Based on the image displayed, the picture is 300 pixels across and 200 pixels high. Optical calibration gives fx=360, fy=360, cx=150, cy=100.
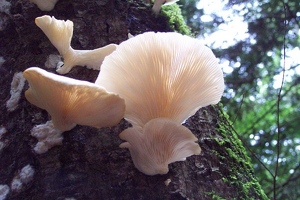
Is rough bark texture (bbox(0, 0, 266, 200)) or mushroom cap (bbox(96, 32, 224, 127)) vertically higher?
mushroom cap (bbox(96, 32, 224, 127))

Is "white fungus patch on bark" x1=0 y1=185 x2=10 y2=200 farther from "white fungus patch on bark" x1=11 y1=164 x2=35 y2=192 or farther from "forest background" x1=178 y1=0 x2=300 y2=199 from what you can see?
"forest background" x1=178 y1=0 x2=300 y2=199

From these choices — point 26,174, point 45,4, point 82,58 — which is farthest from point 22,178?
point 45,4

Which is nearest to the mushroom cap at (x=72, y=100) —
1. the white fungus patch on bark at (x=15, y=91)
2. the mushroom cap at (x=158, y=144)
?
the mushroom cap at (x=158, y=144)

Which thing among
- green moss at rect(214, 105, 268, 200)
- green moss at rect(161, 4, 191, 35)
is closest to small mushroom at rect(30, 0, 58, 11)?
green moss at rect(161, 4, 191, 35)

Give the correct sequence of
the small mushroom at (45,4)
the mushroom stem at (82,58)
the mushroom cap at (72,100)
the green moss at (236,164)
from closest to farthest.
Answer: the mushroom cap at (72,100)
the mushroom stem at (82,58)
the green moss at (236,164)
the small mushroom at (45,4)

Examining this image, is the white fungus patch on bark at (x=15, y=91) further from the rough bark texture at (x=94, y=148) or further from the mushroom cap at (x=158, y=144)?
the mushroom cap at (x=158, y=144)

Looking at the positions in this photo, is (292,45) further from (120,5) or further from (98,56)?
(98,56)

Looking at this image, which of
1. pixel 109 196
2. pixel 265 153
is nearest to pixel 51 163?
pixel 109 196

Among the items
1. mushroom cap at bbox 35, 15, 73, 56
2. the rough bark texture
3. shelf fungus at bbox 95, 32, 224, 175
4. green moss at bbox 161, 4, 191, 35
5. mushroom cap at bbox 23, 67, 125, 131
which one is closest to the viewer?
mushroom cap at bbox 23, 67, 125, 131
